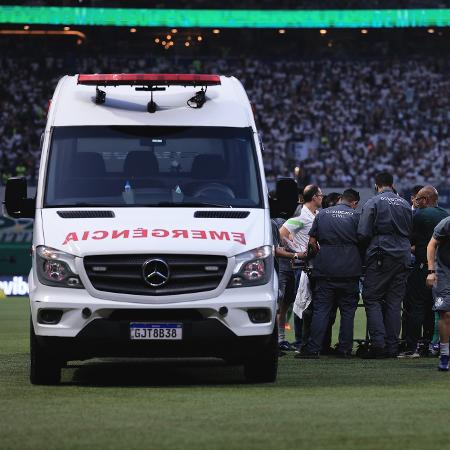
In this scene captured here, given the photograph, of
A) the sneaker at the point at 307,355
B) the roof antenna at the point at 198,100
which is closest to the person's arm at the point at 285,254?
the sneaker at the point at 307,355

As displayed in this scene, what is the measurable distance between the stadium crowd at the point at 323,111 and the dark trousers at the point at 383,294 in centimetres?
3194

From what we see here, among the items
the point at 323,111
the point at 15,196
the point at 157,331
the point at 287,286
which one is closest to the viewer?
the point at 157,331

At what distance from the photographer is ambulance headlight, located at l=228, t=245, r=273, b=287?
11961mm

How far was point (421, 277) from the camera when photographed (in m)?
16.4

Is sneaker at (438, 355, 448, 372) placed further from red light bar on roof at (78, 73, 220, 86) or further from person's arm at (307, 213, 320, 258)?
red light bar on roof at (78, 73, 220, 86)

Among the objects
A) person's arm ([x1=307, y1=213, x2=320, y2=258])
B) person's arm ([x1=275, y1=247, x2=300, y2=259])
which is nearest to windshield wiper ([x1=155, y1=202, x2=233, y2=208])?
person's arm ([x1=307, y1=213, x2=320, y2=258])

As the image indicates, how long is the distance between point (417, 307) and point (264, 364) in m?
4.33

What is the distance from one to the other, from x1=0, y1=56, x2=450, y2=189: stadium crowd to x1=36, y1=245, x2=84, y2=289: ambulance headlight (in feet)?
119

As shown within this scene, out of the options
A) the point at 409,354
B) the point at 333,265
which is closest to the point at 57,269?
the point at 333,265

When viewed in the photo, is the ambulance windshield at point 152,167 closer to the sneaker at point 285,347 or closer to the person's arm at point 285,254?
the person's arm at point 285,254

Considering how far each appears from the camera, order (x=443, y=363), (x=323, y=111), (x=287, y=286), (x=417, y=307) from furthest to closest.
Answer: (x=323, y=111)
(x=287, y=286)
(x=417, y=307)
(x=443, y=363)

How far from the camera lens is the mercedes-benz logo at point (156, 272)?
11.8 m

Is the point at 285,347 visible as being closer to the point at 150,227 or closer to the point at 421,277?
the point at 421,277

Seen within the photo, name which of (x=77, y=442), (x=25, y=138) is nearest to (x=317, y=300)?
(x=77, y=442)
